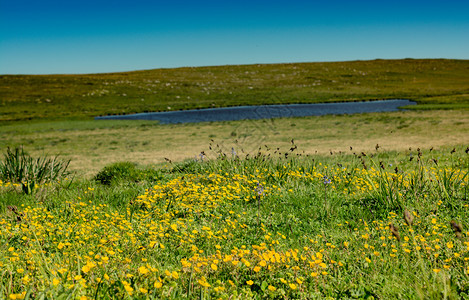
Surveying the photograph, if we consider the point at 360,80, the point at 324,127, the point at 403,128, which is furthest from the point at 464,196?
the point at 360,80

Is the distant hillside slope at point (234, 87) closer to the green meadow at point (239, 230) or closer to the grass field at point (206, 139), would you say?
the grass field at point (206, 139)

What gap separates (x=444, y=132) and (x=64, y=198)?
21.3 meters

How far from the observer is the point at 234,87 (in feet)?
274

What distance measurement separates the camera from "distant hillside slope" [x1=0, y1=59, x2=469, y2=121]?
60.3 meters

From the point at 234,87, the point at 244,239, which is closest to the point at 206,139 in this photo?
the point at 244,239

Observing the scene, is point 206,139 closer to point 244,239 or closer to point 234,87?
point 244,239

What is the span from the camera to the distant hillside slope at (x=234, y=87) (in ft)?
198

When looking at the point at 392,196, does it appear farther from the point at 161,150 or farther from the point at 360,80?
the point at 360,80

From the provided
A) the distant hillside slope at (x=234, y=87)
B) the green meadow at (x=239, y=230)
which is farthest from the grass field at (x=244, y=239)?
the distant hillside slope at (x=234, y=87)

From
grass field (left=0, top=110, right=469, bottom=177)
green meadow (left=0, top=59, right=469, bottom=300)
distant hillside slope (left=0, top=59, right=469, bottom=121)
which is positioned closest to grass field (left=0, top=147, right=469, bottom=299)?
green meadow (left=0, top=59, right=469, bottom=300)

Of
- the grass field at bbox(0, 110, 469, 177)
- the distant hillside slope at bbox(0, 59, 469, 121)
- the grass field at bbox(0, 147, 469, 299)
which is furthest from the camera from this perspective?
the distant hillside slope at bbox(0, 59, 469, 121)

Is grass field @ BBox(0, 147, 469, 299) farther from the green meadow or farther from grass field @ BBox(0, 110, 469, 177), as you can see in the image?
grass field @ BBox(0, 110, 469, 177)

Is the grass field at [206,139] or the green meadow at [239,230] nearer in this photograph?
the green meadow at [239,230]

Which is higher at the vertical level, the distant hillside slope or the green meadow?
the distant hillside slope
